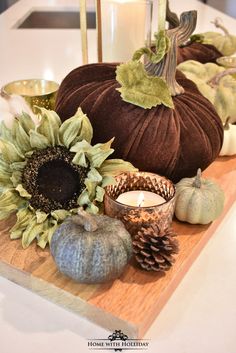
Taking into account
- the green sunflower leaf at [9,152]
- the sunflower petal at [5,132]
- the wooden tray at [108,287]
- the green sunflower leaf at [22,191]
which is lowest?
the wooden tray at [108,287]

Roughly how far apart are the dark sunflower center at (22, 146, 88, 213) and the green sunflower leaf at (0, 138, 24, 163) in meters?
0.01

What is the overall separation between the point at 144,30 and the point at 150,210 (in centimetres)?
49

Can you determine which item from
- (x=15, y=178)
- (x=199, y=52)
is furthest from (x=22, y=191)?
(x=199, y=52)

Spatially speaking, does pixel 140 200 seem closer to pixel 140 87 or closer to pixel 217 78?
pixel 140 87

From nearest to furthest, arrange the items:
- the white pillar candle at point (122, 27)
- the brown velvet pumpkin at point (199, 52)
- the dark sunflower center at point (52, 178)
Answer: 1. the dark sunflower center at point (52, 178)
2. the white pillar candle at point (122, 27)
3. the brown velvet pumpkin at point (199, 52)

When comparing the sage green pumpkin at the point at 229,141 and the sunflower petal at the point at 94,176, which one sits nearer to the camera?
the sunflower petal at the point at 94,176

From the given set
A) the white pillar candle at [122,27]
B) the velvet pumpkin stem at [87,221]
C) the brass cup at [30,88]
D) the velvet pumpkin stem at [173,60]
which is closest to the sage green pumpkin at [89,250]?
the velvet pumpkin stem at [87,221]

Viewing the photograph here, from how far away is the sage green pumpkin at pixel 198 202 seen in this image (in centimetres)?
57

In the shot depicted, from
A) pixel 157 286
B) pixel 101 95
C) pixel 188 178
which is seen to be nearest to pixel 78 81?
pixel 101 95

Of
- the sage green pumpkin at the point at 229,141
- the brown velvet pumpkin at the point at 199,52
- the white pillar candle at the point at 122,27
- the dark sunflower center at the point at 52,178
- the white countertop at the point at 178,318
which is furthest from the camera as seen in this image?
the brown velvet pumpkin at the point at 199,52

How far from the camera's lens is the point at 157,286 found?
1.60 ft

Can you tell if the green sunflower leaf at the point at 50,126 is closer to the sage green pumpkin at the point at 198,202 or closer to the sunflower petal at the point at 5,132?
the sunflower petal at the point at 5,132

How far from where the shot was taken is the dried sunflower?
546mm

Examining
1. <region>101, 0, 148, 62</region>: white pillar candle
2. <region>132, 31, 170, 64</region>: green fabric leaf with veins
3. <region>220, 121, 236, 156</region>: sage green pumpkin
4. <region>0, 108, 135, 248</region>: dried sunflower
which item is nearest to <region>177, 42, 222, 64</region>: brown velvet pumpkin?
<region>101, 0, 148, 62</region>: white pillar candle
